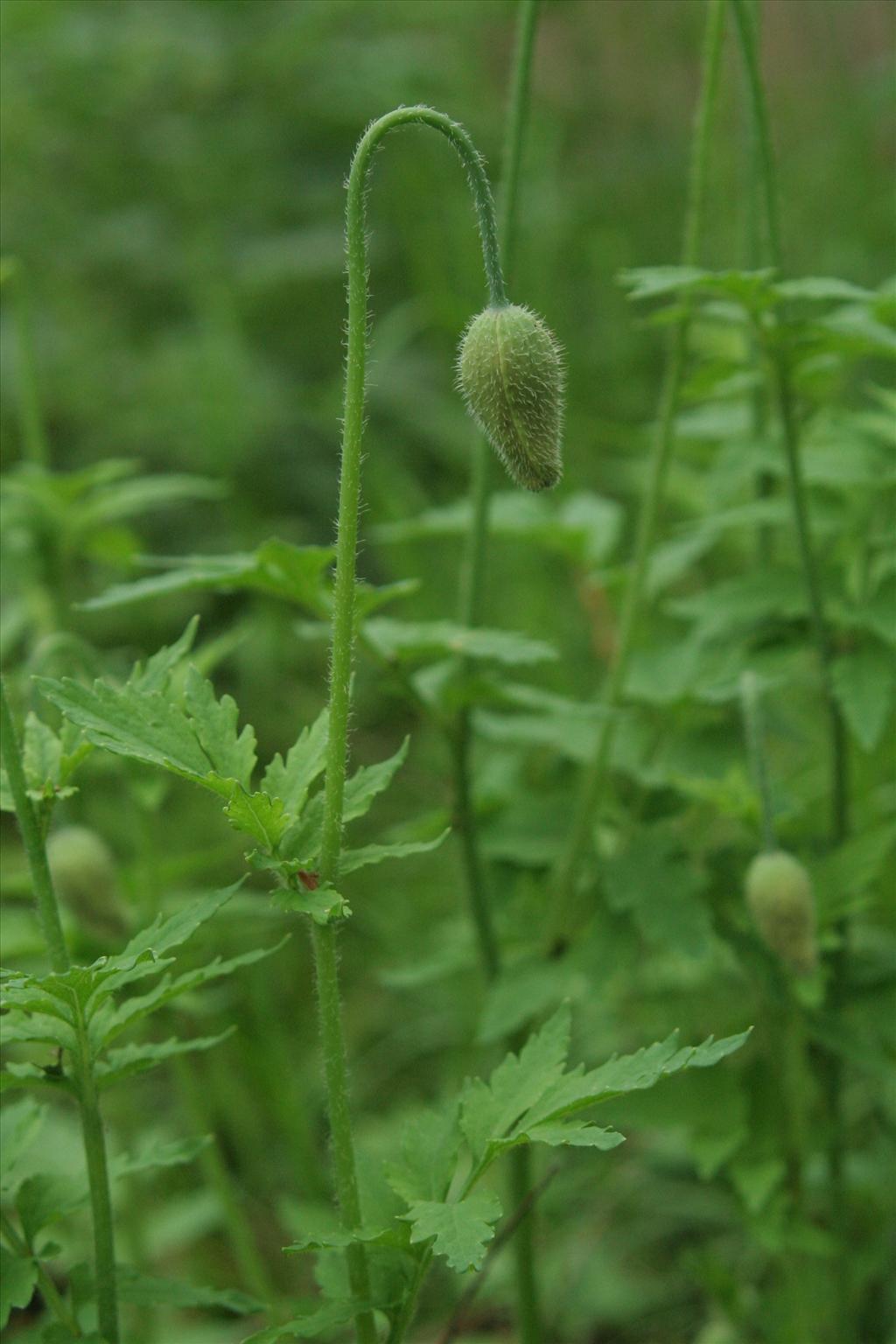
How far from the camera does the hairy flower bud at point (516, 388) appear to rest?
1174 mm

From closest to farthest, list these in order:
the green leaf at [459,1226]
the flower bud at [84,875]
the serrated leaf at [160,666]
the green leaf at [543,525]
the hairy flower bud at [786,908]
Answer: the green leaf at [459,1226], the serrated leaf at [160,666], the hairy flower bud at [786,908], the flower bud at [84,875], the green leaf at [543,525]

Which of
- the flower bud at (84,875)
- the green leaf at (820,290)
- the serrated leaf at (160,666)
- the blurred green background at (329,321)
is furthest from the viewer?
the blurred green background at (329,321)

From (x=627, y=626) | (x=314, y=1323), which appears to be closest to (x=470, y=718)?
(x=627, y=626)

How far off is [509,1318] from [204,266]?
2607mm

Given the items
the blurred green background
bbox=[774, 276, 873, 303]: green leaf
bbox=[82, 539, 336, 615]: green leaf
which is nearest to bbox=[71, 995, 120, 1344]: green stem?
bbox=[82, 539, 336, 615]: green leaf

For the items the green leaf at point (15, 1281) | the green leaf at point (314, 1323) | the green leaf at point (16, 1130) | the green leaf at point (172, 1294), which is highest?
the green leaf at point (16, 1130)

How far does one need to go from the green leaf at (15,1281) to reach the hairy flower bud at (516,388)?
70 cm

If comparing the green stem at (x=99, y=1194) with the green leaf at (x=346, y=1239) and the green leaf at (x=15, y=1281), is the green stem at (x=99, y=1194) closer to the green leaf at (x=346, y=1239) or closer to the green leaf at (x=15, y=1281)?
the green leaf at (x=15, y=1281)

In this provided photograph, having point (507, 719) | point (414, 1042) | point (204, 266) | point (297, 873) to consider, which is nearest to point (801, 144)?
point (204, 266)

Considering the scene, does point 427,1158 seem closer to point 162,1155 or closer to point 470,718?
point 162,1155

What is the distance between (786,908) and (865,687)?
0.26 m

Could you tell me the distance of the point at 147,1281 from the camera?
3.99 feet

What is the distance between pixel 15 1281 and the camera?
1.11 m

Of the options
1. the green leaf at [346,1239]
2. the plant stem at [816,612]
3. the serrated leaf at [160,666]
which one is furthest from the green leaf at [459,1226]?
the plant stem at [816,612]
